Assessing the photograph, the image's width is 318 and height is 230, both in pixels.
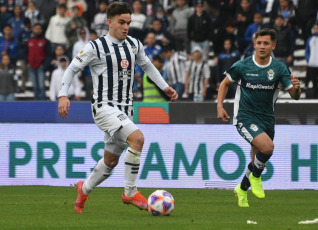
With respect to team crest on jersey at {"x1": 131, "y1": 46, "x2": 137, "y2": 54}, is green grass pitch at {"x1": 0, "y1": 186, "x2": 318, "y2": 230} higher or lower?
lower

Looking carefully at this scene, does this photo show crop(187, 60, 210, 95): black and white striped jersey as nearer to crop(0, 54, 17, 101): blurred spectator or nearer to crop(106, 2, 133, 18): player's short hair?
crop(0, 54, 17, 101): blurred spectator

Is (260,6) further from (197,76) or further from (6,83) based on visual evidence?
(6,83)

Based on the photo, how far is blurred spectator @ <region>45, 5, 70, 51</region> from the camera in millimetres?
19500

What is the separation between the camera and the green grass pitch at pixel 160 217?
7904 mm

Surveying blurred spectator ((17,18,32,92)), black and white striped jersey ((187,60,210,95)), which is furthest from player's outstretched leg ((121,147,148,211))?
blurred spectator ((17,18,32,92))

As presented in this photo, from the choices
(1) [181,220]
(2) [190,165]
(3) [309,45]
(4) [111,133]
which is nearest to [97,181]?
(4) [111,133]

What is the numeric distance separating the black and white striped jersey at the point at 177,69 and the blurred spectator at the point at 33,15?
426 centimetres

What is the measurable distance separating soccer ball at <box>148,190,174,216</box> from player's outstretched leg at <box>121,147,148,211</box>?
169mm

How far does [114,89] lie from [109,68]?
242 mm

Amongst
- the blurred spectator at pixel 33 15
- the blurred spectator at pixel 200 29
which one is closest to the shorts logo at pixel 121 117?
the blurred spectator at pixel 200 29

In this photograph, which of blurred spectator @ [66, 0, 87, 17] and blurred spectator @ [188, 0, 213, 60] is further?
blurred spectator @ [66, 0, 87, 17]

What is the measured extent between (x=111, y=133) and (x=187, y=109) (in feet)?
16.4

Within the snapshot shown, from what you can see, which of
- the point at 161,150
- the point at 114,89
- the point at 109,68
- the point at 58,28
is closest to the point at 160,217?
the point at 114,89

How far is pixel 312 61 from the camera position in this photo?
17.5m
